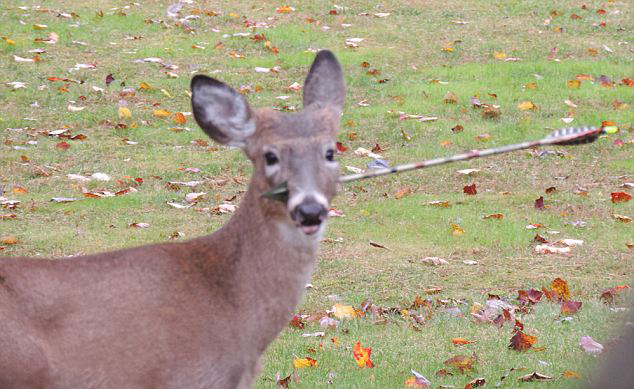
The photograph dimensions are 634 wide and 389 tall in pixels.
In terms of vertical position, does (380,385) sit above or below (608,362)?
below

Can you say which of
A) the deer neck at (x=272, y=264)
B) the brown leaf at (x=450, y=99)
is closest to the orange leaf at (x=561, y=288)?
the deer neck at (x=272, y=264)

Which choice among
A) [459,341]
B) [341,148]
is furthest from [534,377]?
[341,148]

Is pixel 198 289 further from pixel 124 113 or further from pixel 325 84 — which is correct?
pixel 124 113

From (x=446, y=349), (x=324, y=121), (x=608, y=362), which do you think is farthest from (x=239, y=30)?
(x=608, y=362)

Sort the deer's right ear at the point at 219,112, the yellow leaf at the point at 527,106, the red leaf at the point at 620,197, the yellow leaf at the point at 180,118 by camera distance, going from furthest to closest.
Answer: the yellow leaf at the point at 527,106
the yellow leaf at the point at 180,118
the red leaf at the point at 620,197
the deer's right ear at the point at 219,112

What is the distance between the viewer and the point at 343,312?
850 centimetres

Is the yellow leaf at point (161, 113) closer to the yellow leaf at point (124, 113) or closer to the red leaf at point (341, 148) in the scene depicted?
the yellow leaf at point (124, 113)

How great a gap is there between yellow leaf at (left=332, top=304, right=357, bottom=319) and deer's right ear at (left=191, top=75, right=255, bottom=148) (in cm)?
359

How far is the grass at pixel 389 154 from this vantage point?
27.1 feet

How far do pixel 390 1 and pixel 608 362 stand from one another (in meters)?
19.3

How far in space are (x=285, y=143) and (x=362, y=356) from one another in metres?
2.84

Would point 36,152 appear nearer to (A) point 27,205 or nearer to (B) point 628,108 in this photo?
(A) point 27,205

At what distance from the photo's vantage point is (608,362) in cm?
235

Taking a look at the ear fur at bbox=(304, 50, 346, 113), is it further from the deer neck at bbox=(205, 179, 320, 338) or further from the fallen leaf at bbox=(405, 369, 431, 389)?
the fallen leaf at bbox=(405, 369, 431, 389)
